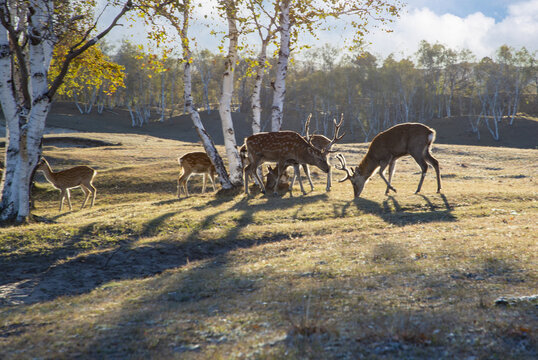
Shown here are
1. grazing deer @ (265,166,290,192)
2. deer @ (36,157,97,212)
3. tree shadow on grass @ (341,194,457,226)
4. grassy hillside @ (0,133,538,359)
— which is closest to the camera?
grassy hillside @ (0,133,538,359)

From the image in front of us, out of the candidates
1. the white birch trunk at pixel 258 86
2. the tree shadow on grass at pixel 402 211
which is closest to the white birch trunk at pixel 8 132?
the white birch trunk at pixel 258 86

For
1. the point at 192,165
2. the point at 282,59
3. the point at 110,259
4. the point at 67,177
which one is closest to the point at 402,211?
the point at 110,259

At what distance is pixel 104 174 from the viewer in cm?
2372

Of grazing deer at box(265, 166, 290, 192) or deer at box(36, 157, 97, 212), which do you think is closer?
grazing deer at box(265, 166, 290, 192)

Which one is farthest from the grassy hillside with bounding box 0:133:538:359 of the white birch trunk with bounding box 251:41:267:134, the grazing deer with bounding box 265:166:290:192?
the white birch trunk with bounding box 251:41:267:134

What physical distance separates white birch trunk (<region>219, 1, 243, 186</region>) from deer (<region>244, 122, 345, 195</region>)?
1191mm

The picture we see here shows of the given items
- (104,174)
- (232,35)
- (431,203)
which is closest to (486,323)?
(431,203)

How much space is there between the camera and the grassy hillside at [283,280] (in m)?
4.71

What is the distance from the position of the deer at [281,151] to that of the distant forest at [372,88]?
5918 cm

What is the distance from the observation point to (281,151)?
53.6 feet

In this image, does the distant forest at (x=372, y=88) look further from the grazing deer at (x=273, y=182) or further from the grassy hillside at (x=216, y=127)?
the grazing deer at (x=273, y=182)

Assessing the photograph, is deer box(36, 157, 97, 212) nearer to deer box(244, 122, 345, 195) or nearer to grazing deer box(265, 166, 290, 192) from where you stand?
deer box(244, 122, 345, 195)

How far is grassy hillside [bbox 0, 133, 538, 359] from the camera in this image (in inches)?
185

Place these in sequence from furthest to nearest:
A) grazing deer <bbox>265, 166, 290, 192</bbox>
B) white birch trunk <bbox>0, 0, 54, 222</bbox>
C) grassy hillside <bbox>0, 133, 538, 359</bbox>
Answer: grazing deer <bbox>265, 166, 290, 192</bbox> → white birch trunk <bbox>0, 0, 54, 222</bbox> → grassy hillside <bbox>0, 133, 538, 359</bbox>
